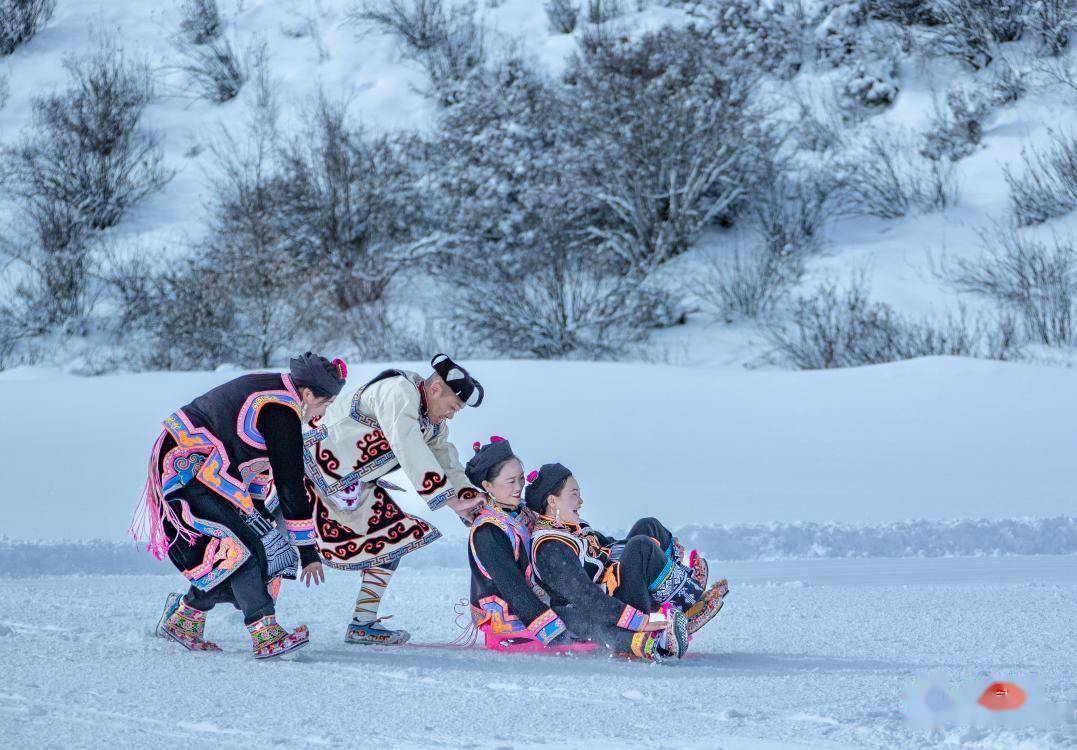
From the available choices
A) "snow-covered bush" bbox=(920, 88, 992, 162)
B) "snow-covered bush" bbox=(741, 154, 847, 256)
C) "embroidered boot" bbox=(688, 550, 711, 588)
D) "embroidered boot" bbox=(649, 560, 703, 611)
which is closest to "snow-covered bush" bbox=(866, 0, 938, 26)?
"snow-covered bush" bbox=(920, 88, 992, 162)

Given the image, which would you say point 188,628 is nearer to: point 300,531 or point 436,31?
point 300,531

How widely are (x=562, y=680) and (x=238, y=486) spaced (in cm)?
123

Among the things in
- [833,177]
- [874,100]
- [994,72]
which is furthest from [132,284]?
[994,72]

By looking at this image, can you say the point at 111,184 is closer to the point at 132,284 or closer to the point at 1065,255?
the point at 132,284

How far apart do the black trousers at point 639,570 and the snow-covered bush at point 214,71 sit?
21516mm

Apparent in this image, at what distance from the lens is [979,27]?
1992cm

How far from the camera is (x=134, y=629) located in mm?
4406

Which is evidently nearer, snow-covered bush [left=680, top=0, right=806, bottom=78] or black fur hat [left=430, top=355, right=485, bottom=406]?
black fur hat [left=430, top=355, right=485, bottom=406]

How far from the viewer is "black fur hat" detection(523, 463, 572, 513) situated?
413cm

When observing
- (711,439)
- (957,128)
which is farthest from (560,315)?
(957,128)

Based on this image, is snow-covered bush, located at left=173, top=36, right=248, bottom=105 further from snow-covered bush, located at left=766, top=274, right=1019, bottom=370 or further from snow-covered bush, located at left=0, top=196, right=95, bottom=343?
snow-covered bush, located at left=766, top=274, right=1019, bottom=370

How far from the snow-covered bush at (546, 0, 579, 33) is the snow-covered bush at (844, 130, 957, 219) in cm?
712

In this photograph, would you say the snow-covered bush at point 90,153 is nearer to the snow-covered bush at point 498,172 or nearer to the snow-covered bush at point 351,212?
the snow-covered bush at point 351,212

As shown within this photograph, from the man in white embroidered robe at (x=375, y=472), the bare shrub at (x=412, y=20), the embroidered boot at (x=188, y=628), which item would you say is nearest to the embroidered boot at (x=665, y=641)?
the man in white embroidered robe at (x=375, y=472)
